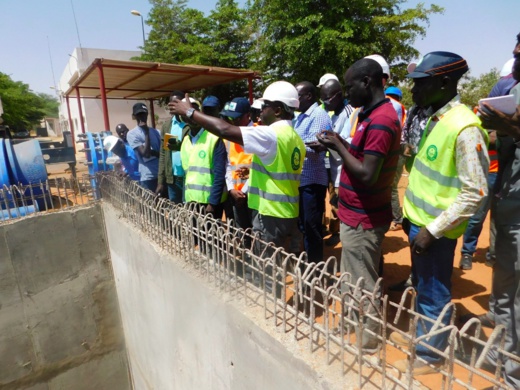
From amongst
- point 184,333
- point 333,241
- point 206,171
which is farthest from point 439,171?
point 333,241

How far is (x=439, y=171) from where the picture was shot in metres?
1.98

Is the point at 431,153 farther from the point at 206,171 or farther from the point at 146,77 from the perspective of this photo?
the point at 146,77

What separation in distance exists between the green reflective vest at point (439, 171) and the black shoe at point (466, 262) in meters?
2.07

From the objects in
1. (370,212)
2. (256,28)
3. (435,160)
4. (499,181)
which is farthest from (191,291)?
(256,28)

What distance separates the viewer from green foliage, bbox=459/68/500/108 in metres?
14.0

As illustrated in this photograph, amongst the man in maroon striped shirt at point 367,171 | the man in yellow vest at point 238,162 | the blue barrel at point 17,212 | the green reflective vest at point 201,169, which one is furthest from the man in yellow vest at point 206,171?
the blue barrel at point 17,212

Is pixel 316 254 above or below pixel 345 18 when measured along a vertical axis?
below

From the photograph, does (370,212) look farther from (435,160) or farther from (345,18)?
(345,18)

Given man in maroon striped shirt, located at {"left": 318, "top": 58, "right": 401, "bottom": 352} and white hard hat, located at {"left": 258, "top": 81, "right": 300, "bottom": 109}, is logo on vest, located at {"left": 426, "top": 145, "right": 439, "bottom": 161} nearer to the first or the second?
man in maroon striped shirt, located at {"left": 318, "top": 58, "right": 401, "bottom": 352}

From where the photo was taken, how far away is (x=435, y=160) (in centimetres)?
199

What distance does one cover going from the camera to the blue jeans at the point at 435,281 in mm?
2066

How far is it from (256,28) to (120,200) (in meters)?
12.6

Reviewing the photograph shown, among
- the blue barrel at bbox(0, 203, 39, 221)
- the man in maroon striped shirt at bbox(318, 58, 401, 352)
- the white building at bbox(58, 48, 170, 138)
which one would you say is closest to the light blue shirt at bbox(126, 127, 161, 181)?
the blue barrel at bbox(0, 203, 39, 221)

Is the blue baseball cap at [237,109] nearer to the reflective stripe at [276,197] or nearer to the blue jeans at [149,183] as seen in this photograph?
the reflective stripe at [276,197]
